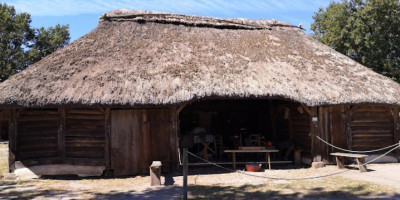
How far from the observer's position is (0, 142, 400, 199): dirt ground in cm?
686

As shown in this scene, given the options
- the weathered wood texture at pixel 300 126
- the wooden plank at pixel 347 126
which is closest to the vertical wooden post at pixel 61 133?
the weathered wood texture at pixel 300 126

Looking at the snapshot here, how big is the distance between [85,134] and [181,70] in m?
3.63

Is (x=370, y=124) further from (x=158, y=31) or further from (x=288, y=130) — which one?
A: (x=158, y=31)

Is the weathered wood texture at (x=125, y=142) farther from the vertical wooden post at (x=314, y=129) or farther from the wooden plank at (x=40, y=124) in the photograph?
the vertical wooden post at (x=314, y=129)

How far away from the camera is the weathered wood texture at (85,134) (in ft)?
31.4

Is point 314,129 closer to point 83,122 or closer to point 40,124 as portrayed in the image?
point 83,122

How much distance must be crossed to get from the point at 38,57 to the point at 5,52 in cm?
265

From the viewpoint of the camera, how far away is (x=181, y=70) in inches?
392

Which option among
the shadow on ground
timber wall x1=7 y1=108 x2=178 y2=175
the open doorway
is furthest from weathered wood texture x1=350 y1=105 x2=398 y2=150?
timber wall x1=7 y1=108 x2=178 y2=175

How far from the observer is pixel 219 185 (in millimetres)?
8039

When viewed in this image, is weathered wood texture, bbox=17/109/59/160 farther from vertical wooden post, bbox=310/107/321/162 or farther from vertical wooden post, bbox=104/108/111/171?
vertical wooden post, bbox=310/107/321/162

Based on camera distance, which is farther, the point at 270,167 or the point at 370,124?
the point at 370,124

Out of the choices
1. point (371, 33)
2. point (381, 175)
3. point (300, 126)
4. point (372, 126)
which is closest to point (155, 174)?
point (300, 126)

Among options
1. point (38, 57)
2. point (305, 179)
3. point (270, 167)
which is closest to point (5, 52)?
point (38, 57)
